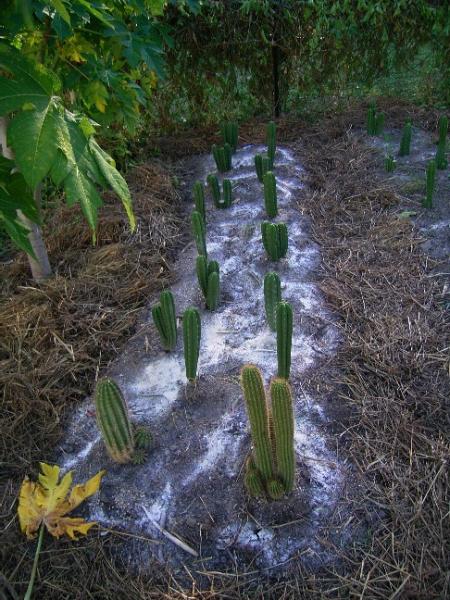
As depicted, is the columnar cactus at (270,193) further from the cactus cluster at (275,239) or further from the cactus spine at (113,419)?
the cactus spine at (113,419)

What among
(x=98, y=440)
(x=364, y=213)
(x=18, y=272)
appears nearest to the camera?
(x=98, y=440)

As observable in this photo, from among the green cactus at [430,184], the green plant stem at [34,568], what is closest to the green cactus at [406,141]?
the green cactus at [430,184]

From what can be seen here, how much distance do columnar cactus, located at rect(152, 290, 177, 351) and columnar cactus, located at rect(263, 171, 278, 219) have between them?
45.2 inches

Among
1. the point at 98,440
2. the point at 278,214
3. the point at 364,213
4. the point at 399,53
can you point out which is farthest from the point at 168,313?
the point at 399,53

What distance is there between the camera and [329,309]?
95.0 inches

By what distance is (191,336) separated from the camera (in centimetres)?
188

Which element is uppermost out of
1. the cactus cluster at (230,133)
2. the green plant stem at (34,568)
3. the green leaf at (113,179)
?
the green leaf at (113,179)

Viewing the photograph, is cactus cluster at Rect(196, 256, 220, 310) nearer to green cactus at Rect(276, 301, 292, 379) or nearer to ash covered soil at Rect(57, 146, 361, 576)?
ash covered soil at Rect(57, 146, 361, 576)

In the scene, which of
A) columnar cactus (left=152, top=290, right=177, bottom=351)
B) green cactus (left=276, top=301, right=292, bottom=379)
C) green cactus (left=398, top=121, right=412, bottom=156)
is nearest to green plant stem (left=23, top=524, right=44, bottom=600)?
columnar cactus (left=152, top=290, right=177, bottom=351)

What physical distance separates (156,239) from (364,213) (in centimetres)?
133

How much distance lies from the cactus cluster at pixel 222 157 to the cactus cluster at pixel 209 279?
150cm

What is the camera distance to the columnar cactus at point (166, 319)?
2035 millimetres

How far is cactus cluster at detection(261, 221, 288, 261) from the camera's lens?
8.41 ft

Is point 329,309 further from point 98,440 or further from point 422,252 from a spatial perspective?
point 98,440
